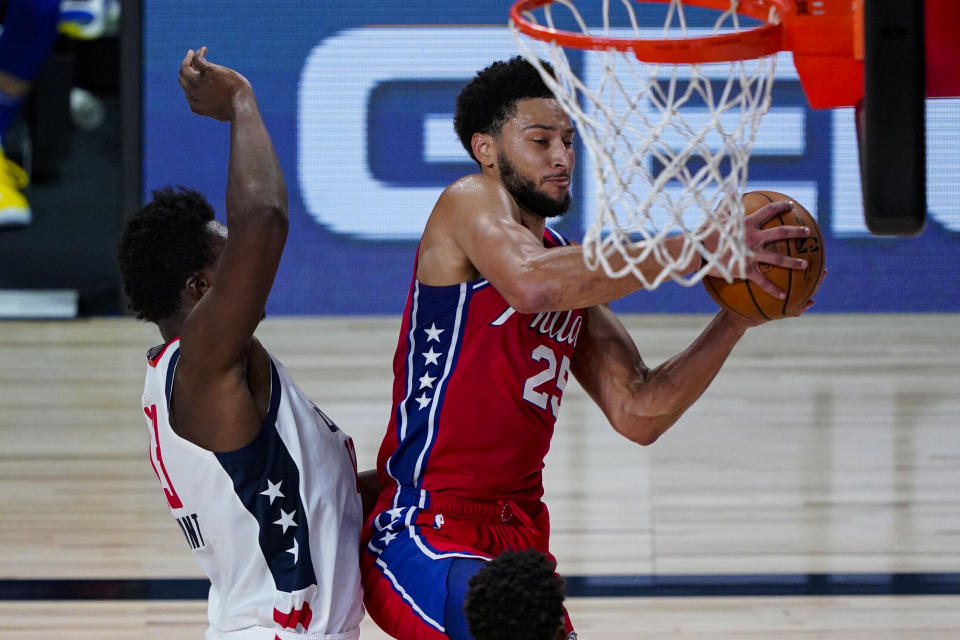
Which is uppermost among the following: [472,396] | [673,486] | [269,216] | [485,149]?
[485,149]

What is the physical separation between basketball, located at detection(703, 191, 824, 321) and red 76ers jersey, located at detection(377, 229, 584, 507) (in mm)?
420

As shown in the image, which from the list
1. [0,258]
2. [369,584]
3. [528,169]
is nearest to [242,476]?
[369,584]

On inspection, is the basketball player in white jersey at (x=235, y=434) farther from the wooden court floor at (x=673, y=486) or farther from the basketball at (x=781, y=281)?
the wooden court floor at (x=673, y=486)

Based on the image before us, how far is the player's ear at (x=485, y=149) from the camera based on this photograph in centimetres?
284

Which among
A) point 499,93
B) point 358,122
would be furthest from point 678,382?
point 358,122

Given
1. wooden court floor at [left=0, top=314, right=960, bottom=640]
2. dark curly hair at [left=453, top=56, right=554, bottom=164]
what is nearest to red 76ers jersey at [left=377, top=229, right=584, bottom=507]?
dark curly hair at [left=453, top=56, right=554, bottom=164]

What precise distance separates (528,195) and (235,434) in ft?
2.68

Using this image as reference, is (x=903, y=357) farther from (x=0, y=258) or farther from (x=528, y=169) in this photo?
(x=0, y=258)

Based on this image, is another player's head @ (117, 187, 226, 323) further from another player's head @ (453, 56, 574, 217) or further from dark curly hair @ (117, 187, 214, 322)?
another player's head @ (453, 56, 574, 217)

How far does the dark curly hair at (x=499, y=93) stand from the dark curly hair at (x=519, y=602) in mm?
1042

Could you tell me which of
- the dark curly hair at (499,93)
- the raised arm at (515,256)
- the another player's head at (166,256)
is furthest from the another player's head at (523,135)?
the another player's head at (166,256)

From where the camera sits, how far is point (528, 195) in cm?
277

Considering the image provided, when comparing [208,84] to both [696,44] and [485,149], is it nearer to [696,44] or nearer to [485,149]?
[485,149]

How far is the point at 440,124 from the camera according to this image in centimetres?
802
